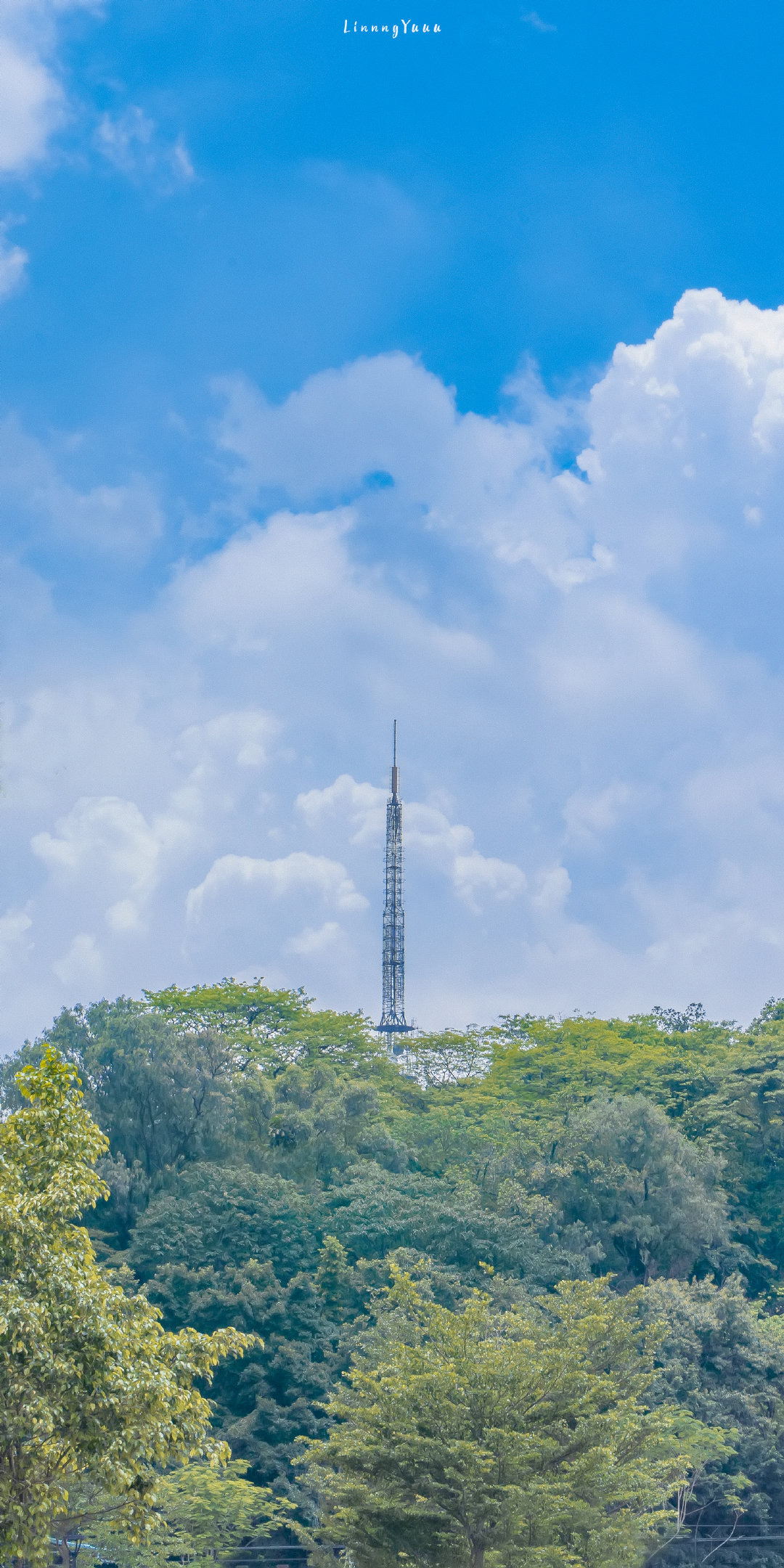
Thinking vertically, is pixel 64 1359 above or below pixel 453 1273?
above

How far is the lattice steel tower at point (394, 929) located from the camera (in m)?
55.0

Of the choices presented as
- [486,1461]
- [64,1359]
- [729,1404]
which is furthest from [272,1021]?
[64,1359]

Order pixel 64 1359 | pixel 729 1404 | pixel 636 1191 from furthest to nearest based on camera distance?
pixel 636 1191 < pixel 729 1404 < pixel 64 1359

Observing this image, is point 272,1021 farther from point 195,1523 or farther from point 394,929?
point 195,1523

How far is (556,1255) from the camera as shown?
101 feet

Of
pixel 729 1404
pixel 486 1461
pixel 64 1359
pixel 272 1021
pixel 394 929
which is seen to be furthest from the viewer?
pixel 394 929

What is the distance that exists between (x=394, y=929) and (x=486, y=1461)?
122ft

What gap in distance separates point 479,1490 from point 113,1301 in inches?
351

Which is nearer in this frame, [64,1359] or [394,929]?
[64,1359]

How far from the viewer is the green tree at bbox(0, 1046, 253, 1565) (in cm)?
1050

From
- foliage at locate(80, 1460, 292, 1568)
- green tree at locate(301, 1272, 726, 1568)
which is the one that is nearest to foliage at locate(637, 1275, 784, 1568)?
green tree at locate(301, 1272, 726, 1568)

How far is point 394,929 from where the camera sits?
2164 inches

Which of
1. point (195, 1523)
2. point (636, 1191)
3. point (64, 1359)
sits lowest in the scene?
point (195, 1523)

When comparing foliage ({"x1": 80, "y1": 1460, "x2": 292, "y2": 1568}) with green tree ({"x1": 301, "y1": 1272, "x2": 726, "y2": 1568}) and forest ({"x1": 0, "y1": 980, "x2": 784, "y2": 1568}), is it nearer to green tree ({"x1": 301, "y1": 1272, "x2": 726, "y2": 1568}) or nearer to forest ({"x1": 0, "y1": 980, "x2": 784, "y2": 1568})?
forest ({"x1": 0, "y1": 980, "x2": 784, "y2": 1568})
